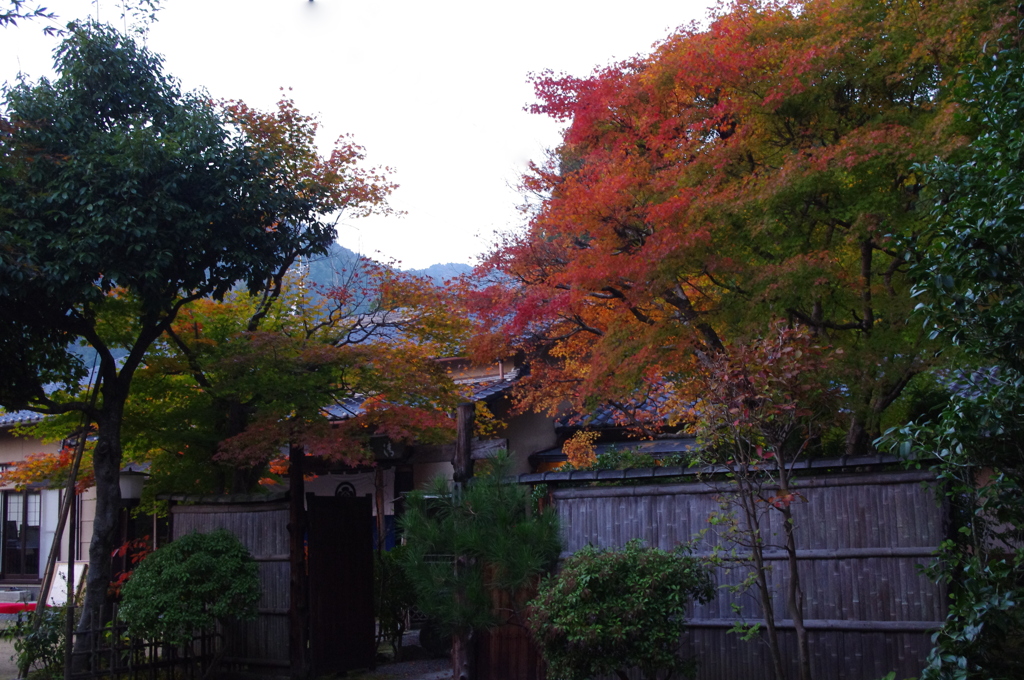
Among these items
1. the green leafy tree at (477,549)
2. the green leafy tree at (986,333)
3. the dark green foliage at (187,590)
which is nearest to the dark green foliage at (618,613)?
the green leafy tree at (477,549)

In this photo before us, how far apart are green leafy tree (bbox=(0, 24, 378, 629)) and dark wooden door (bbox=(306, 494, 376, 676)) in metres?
2.76

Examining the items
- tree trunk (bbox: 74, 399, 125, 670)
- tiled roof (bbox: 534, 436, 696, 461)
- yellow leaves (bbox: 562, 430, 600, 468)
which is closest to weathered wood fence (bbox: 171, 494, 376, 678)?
tree trunk (bbox: 74, 399, 125, 670)

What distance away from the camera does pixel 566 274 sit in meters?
9.77

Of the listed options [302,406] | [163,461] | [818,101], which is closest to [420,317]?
[302,406]

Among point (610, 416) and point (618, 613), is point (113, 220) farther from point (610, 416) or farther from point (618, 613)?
point (610, 416)

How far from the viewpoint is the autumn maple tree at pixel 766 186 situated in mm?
7918

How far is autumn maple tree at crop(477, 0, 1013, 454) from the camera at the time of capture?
792 cm

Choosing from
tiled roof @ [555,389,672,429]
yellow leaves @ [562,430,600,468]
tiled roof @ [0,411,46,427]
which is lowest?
yellow leaves @ [562,430,600,468]

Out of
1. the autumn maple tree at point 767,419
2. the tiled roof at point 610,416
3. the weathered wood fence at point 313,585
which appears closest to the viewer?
the autumn maple tree at point 767,419

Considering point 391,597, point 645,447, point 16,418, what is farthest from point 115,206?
point 16,418

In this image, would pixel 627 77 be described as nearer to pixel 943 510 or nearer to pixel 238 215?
pixel 238 215

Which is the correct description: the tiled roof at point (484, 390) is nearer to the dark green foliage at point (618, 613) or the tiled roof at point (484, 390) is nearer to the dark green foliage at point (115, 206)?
the dark green foliage at point (115, 206)

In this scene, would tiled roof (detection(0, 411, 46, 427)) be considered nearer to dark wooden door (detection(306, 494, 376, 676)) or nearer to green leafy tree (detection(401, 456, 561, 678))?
dark wooden door (detection(306, 494, 376, 676))

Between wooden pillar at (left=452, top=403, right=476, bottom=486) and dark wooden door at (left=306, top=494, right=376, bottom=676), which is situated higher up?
wooden pillar at (left=452, top=403, right=476, bottom=486)
